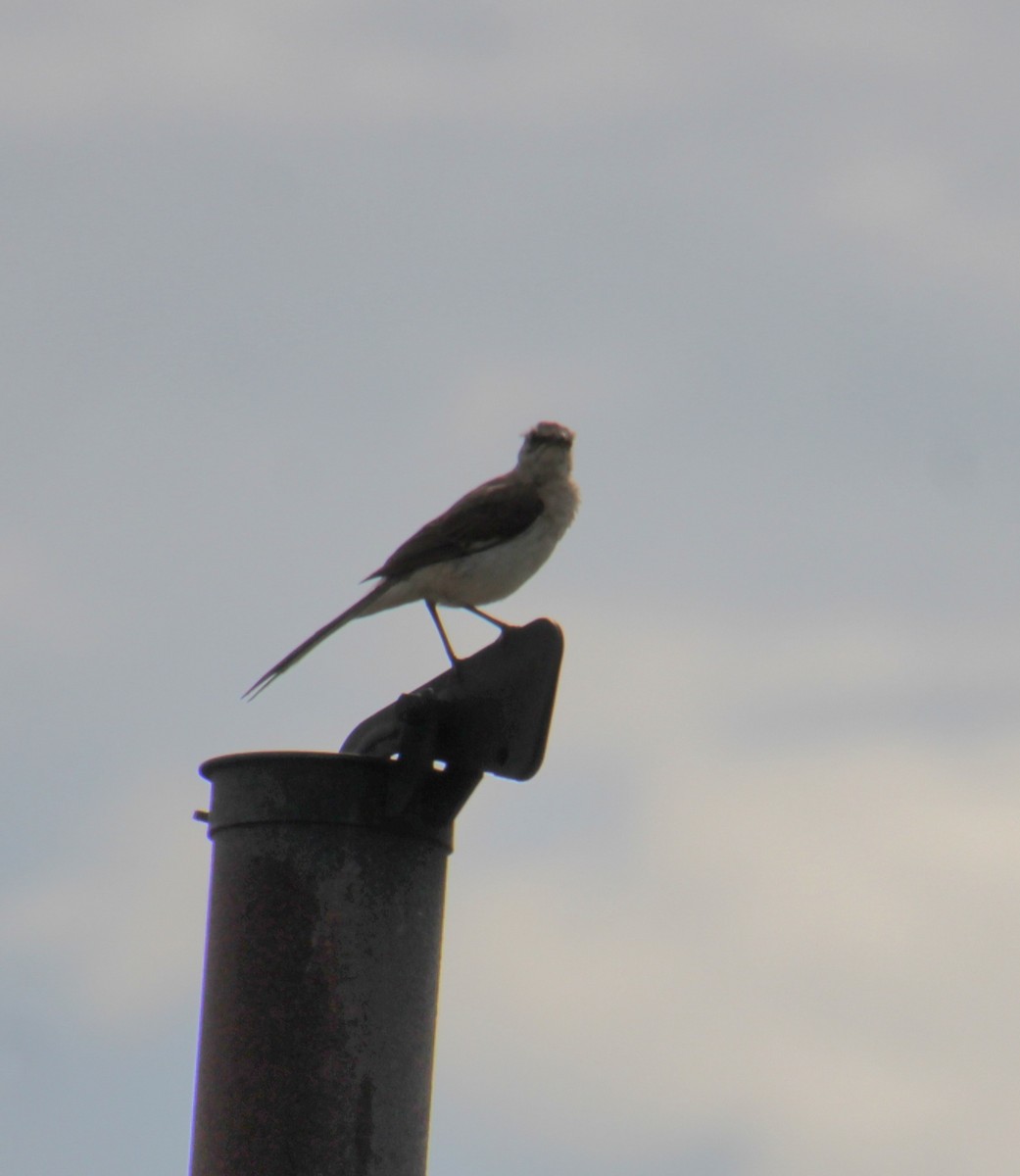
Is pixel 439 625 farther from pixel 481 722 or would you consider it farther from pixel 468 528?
pixel 481 722

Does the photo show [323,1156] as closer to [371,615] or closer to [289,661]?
[289,661]

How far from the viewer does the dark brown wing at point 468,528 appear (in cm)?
857

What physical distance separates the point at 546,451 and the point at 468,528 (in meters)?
1.19

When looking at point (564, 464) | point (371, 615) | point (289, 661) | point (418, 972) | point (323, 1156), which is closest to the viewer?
point (323, 1156)

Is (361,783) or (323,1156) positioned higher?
(361,783)

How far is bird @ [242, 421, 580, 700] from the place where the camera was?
8.55m

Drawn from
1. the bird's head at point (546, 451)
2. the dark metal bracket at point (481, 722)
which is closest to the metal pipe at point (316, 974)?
the dark metal bracket at point (481, 722)

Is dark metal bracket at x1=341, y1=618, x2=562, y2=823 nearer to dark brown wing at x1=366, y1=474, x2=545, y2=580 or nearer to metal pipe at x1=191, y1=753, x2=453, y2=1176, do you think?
metal pipe at x1=191, y1=753, x2=453, y2=1176

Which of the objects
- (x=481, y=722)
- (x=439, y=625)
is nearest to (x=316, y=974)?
(x=481, y=722)

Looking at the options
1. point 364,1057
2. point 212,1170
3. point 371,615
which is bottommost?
point 212,1170

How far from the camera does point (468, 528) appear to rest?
8.73 m

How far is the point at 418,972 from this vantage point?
359cm

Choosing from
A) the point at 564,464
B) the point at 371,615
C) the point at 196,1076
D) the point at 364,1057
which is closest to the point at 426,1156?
the point at 364,1057

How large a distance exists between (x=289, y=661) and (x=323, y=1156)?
402 centimetres
